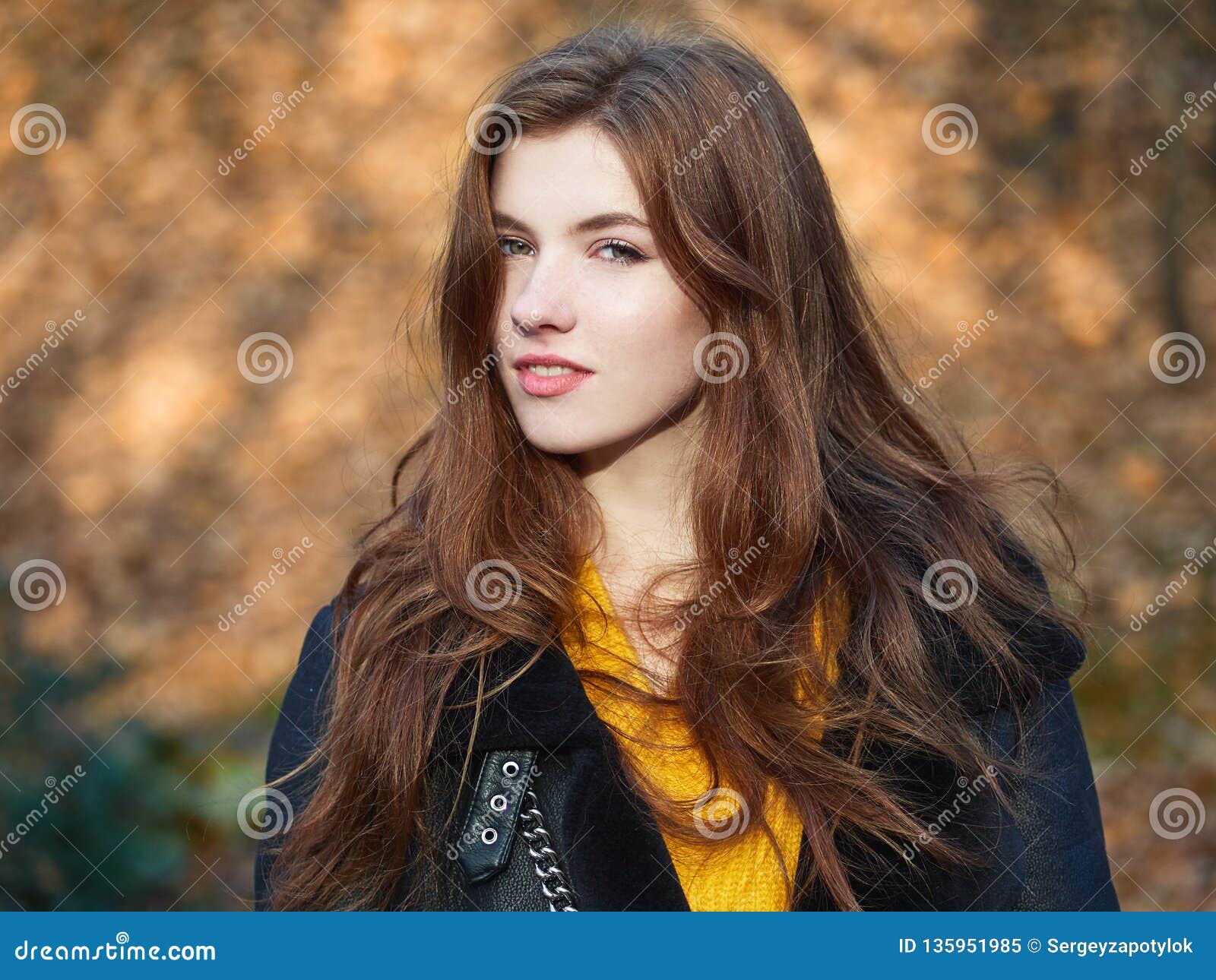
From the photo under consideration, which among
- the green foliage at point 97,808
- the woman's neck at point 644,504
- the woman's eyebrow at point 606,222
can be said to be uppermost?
the woman's eyebrow at point 606,222

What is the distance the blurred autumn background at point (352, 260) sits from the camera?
19.4 ft

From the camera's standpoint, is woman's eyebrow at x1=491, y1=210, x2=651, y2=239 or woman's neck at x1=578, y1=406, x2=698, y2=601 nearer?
woman's eyebrow at x1=491, y1=210, x2=651, y2=239

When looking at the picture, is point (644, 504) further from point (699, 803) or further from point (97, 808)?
point (97, 808)

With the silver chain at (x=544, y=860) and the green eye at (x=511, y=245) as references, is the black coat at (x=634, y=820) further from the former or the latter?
the green eye at (x=511, y=245)

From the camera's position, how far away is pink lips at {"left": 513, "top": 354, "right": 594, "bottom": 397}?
1.97 meters

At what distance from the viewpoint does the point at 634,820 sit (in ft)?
6.29

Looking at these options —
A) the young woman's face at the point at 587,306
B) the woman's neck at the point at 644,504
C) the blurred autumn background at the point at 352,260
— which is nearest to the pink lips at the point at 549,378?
the young woman's face at the point at 587,306

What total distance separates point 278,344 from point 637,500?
17.5 feet

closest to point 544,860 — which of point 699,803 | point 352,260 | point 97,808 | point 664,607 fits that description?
point 699,803

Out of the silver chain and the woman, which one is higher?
the woman

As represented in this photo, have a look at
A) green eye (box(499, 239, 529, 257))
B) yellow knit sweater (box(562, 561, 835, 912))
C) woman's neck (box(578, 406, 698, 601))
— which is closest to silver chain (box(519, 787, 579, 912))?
yellow knit sweater (box(562, 561, 835, 912))

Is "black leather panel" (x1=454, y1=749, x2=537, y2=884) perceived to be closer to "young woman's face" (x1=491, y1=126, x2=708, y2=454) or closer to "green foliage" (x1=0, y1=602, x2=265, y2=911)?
"young woman's face" (x1=491, y1=126, x2=708, y2=454)

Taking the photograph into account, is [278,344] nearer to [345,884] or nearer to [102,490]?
[102,490]

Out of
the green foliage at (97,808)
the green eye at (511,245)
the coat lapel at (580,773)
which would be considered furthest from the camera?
the green foliage at (97,808)
